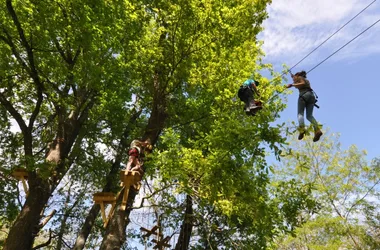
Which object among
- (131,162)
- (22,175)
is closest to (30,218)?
(22,175)

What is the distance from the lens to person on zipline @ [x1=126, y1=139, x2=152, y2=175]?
251 inches

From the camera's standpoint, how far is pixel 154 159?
620 centimetres

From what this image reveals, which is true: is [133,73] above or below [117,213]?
above

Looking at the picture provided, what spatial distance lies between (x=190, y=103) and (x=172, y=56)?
132 cm

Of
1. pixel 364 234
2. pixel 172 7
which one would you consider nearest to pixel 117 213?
pixel 172 7

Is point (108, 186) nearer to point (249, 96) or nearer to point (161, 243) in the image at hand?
point (161, 243)

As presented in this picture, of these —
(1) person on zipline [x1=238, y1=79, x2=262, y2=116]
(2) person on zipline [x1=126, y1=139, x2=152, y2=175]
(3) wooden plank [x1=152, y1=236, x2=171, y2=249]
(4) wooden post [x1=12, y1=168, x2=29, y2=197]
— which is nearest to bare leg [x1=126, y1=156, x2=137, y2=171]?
(2) person on zipline [x1=126, y1=139, x2=152, y2=175]

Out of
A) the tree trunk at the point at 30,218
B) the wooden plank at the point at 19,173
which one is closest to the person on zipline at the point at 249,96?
the tree trunk at the point at 30,218

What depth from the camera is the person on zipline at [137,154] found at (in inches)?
→ 251

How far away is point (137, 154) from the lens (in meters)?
6.57

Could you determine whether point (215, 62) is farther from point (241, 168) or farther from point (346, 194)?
point (346, 194)

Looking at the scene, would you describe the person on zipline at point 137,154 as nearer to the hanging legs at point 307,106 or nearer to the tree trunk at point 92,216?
the tree trunk at point 92,216

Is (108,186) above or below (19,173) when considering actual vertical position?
above

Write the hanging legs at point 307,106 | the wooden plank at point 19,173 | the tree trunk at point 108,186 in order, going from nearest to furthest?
the hanging legs at point 307,106
the wooden plank at point 19,173
the tree trunk at point 108,186
